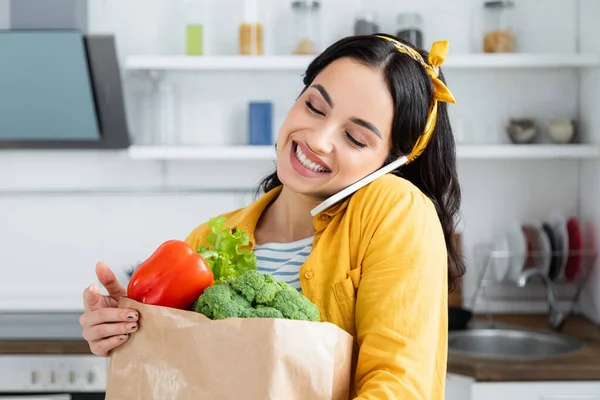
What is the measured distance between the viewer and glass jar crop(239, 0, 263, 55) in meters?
2.67

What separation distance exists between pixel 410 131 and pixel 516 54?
166 centimetres

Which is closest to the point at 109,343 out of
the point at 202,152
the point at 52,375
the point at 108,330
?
the point at 108,330

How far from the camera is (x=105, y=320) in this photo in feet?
3.05

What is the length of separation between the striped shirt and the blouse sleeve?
13cm

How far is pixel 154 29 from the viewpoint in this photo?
9.32 ft

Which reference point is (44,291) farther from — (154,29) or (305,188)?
(305,188)

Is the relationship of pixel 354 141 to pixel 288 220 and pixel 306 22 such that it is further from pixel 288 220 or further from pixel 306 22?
pixel 306 22

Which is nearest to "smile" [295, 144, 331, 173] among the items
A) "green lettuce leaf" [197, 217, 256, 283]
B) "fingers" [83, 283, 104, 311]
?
"green lettuce leaf" [197, 217, 256, 283]

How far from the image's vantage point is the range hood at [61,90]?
259 centimetres

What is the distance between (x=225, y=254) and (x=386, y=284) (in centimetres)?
22

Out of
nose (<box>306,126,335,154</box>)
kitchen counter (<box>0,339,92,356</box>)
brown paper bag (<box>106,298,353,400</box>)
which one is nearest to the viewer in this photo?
brown paper bag (<box>106,298,353,400</box>)

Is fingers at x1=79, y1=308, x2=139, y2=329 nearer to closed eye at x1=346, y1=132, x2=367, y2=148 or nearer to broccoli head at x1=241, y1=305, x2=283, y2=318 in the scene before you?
broccoli head at x1=241, y1=305, x2=283, y2=318

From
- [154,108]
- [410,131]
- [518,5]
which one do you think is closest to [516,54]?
[518,5]

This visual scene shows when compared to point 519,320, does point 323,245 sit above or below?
above
